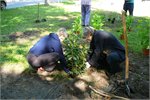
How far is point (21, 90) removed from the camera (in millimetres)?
5559

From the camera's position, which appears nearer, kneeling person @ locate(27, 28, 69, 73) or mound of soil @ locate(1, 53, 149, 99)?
mound of soil @ locate(1, 53, 149, 99)

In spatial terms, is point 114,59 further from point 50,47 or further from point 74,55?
point 50,47

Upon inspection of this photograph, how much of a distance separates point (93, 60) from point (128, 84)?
1.05 metres

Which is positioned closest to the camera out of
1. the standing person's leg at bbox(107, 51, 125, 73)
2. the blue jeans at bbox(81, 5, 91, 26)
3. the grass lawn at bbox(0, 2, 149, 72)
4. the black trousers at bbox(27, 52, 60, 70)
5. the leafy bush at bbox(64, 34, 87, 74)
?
the standing person's leg at bbox(107, 51, 125, 73)

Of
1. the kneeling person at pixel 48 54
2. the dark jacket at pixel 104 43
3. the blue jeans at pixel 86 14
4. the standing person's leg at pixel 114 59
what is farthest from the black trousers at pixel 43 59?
the blue jeans at pixel 86 14

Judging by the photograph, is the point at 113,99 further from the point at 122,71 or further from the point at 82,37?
the point at 82,37

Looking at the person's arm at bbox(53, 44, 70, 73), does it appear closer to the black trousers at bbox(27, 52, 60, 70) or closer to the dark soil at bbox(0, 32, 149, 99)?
the black trousers at bbox(27, 52, 60, 70)

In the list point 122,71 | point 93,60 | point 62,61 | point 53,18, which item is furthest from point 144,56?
point 53,18

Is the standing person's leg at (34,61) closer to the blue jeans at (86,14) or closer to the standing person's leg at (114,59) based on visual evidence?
the standing person's leg at (114,59)

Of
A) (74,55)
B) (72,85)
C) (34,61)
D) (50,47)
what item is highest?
(50,47)

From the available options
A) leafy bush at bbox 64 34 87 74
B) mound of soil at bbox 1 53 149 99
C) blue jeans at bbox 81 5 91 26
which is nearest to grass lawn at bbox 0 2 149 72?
blue jeans at bbox 81 5 91 26

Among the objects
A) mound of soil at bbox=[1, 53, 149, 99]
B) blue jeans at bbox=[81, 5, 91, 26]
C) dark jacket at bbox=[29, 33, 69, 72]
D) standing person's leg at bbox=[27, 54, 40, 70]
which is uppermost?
blue jeans at bbox=[81, 5, 91, 26]

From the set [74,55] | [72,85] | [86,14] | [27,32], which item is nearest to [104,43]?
[74,55]

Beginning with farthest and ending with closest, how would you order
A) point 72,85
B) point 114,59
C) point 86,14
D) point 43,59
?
point 86,14, point 43,59, point 114,59, point 72,85
